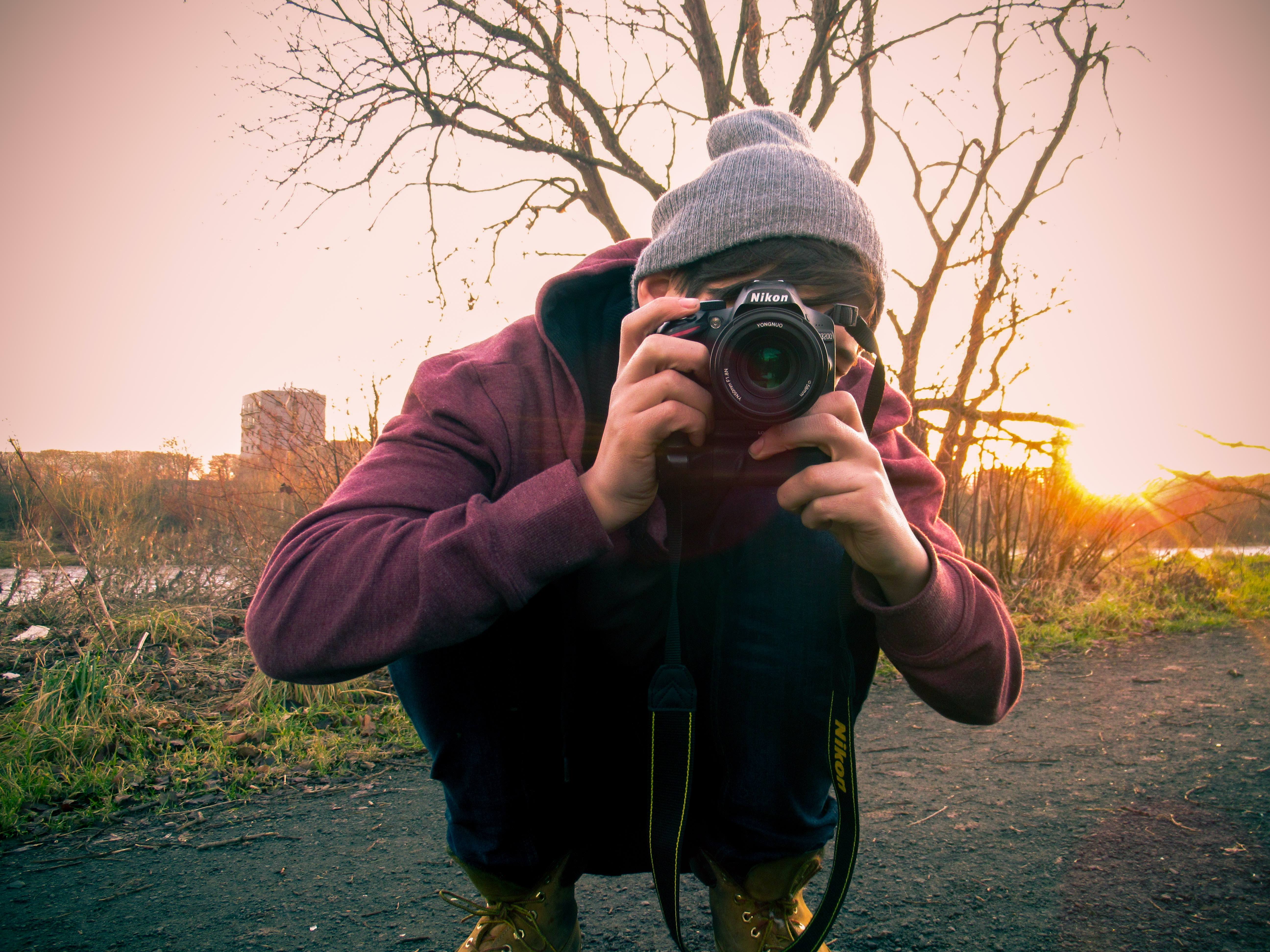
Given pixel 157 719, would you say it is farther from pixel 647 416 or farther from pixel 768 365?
pixel 768 365

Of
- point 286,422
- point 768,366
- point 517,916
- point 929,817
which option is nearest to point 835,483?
point 768,366

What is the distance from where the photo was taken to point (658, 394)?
34.1 inches

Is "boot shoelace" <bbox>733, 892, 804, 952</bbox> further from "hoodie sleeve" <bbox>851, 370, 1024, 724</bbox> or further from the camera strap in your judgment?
"hoodie sleeve" <bbox>851, 370, 1024, 724</bbox>

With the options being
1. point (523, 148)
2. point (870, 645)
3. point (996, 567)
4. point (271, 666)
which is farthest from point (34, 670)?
point (996, 567)

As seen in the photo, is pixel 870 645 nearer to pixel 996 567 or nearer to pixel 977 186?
pixel 996 567

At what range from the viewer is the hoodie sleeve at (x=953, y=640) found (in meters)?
0.86

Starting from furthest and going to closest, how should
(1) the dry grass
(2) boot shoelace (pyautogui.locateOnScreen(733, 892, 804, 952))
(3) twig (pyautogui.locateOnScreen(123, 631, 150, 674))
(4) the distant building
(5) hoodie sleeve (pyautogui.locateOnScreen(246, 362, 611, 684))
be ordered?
(4) the distant building < (3) twig (pyautogui.locateOnScreen(123, 631, 150, 674)) < (1) the dry grass < (2) boot shoelace (pyautogui.locateOnScreen(733, 892, 804, 952)) < (5) hoodie sleeve (pyautogui.locateOnScreen(246, 362, 611, 684))

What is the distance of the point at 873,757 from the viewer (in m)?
1.85

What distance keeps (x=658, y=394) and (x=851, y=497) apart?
0.95 feet

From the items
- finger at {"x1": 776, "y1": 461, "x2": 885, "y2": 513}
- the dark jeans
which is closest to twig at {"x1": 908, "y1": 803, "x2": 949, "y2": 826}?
the dark jeans

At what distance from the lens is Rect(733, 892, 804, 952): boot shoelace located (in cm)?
97

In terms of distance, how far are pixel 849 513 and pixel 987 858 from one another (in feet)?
3.16

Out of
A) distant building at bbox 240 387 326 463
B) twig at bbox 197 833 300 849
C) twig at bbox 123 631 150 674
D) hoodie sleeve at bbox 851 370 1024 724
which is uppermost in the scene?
distant building at bbox 240 387 326 463

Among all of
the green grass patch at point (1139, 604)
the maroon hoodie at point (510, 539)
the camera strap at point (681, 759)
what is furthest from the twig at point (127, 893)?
the green grass patch at point (1139, 604)
